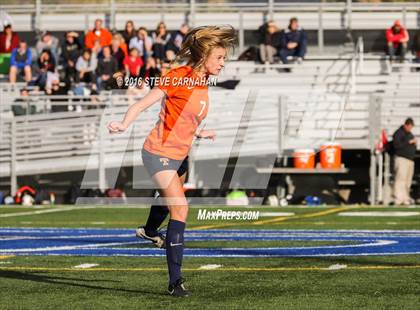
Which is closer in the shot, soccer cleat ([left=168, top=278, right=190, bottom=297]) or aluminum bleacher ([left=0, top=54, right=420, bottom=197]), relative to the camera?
soccer cleat ([left=168, top=278, right=190, bottom=297])

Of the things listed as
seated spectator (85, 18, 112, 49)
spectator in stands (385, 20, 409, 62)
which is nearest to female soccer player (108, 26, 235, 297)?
seated spectator (85, 18, 112, 49)

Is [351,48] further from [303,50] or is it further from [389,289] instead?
[389,289]

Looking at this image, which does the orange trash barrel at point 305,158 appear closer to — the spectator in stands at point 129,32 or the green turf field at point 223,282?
the spectator in stands at point 129,32

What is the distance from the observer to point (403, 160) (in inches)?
863

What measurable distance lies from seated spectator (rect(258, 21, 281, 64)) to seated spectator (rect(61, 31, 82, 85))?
13.6ft

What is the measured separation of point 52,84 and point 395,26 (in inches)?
316

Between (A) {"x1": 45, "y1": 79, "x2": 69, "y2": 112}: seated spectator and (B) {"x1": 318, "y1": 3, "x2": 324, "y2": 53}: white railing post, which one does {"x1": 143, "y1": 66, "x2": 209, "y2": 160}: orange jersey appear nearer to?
(A) {"x1": 45, "y1": 79, "x2": 69, "y2": 112}: seated spectator

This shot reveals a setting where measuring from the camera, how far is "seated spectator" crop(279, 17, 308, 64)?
87.2ft

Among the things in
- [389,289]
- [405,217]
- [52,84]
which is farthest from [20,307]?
[52,84]

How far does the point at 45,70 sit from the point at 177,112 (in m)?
18.8

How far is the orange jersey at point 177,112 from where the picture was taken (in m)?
7.55

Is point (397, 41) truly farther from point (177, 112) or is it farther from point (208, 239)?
point (177, 112)

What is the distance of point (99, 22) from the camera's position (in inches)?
1073

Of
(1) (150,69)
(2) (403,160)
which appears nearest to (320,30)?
(1) (150,69)
